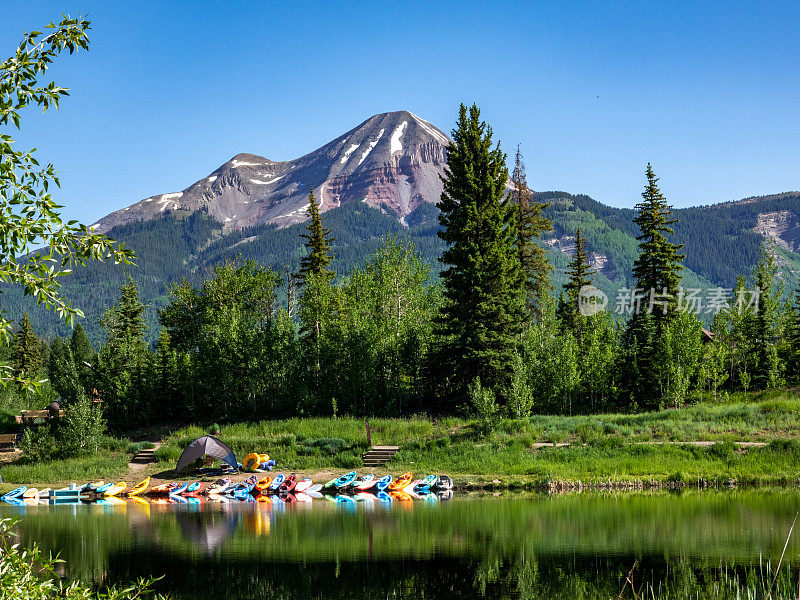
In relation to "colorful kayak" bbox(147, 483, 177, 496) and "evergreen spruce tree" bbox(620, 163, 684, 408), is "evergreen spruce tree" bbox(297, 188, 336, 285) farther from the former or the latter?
"colorful kayak" bbox(147, 483, 177, 496)

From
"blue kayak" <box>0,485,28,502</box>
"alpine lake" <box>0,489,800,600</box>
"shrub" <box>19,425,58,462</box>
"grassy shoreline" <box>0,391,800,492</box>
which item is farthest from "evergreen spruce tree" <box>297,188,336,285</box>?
"alpine lake" <box>0,489,800,600</box>

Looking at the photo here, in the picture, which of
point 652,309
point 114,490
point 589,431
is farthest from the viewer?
point 652,309

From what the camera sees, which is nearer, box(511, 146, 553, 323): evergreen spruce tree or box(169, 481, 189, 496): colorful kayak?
box(169, 481, 189, 496): colorful kayak

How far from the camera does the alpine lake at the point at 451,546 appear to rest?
1694 centimetres

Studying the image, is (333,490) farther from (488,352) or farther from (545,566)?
(545,566)

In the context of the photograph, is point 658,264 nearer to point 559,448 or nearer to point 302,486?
point 559,448

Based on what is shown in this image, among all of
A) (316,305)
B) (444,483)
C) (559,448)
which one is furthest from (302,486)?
(316,305)

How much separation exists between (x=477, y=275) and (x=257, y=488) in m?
18.2

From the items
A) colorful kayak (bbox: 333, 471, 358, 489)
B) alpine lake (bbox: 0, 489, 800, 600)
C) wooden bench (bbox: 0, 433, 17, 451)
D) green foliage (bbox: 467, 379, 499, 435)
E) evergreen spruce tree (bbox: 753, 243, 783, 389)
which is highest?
evergreen spruce tree (bbox: 753, 243, 783, 389)

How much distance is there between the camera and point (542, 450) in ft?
119

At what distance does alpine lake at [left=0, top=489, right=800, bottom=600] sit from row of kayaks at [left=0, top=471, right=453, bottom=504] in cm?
312

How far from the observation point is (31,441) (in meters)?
43.1

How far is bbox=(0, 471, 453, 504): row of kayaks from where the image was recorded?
33.5 metres

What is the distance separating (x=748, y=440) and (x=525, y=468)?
10909 mm
